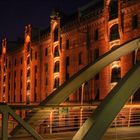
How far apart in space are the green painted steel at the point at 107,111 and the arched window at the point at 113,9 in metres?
27.2

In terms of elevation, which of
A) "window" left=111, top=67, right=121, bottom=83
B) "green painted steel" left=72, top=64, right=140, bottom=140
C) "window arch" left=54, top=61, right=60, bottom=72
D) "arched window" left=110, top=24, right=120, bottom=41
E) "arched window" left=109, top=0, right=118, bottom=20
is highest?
"arched window" left=109, top=0, right=118, bottom=20

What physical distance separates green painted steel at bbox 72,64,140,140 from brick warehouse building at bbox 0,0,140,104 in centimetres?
2388

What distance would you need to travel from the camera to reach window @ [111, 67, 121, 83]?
35.0 m

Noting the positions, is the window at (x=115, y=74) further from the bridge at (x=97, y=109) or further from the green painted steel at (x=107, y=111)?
the green painted steel at (x=107, y=111)

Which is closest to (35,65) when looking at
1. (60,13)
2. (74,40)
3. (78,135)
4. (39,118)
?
(60,13)

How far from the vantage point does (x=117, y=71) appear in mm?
35156

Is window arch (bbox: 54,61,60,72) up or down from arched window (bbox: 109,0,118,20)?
down

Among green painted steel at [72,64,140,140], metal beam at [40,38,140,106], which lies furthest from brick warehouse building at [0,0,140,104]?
green painted steel at [72,64,140,140]

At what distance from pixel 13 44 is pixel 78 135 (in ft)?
207

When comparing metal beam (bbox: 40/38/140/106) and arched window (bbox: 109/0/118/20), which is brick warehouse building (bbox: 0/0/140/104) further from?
metal beam (bbox: 40/38/140/106)

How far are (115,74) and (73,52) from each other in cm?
887

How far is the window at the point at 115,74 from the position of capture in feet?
115

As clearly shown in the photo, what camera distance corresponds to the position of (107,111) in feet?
25.8

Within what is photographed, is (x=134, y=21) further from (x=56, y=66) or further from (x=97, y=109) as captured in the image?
(x=97, y=109)
